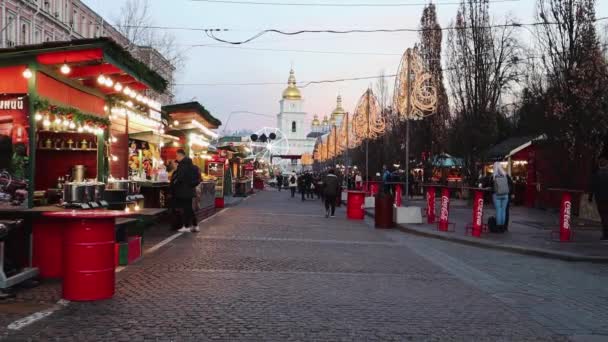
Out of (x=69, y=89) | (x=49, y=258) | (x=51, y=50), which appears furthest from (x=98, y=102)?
(x=49, y=258)

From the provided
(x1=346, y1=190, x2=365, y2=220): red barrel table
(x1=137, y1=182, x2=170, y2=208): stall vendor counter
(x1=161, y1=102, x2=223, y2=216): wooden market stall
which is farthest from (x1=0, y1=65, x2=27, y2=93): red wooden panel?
(x1=346, y1=190, x2=365, y2=220): red barrel table

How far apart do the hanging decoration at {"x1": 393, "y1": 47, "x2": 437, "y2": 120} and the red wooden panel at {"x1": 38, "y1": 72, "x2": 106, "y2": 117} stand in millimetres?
9288

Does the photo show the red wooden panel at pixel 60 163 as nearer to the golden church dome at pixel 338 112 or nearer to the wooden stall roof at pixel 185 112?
the wooden stall roof at pixel 185 112

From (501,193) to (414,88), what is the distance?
4.54 metres

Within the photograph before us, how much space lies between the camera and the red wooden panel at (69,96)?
38.2 ft

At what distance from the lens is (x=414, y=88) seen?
1975 centimetres

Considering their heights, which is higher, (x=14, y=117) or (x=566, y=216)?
(x=14, y=117)

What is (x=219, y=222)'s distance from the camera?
1995cm

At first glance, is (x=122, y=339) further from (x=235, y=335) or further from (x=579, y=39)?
(x=579, y=39)

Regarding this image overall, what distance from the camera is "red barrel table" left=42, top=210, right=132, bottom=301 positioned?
7465 millimetres

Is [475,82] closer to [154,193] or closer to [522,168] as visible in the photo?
[522,168]

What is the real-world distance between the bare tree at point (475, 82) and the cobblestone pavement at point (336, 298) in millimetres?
20252

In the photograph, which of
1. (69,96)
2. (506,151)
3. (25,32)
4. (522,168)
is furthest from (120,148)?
(25,32)

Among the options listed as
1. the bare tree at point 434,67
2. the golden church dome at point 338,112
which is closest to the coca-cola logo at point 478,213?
the bare tree at point 434,67
